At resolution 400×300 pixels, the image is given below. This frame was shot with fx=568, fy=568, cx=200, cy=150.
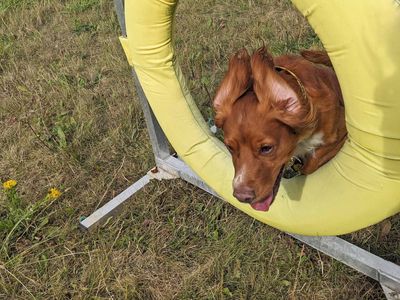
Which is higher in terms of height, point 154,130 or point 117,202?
point 154,130

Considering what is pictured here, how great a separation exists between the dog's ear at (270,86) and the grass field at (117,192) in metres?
0.91

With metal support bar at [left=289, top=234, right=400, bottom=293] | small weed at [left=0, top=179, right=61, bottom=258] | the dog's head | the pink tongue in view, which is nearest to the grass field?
small weed at [left=0, top=179, right=61, bottom=258]

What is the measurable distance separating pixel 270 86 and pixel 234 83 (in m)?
0.16

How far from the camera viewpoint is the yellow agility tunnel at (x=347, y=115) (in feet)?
5.34

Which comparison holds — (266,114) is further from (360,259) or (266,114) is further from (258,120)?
(360,259)

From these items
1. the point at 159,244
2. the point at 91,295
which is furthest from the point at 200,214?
the point at 91,295

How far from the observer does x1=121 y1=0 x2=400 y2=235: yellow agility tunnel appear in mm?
1629

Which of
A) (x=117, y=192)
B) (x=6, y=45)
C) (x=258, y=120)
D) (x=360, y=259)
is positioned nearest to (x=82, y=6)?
(x=6, y=45)

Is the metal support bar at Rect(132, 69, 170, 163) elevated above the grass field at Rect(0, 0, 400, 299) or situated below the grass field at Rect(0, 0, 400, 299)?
above

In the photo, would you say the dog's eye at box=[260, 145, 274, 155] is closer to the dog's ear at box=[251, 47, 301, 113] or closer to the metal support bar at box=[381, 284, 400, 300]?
the dog's ear at box=[251, 47, 301, 113]

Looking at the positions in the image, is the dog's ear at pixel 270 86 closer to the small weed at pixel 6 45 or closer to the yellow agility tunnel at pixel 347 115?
the yellow agility tunnel at pixel 347 115

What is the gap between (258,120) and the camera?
78.2 inches

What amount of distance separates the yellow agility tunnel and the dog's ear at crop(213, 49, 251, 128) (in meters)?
0.33

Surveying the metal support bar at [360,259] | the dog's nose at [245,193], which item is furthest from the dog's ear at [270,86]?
the metal support bar at [360,259]
